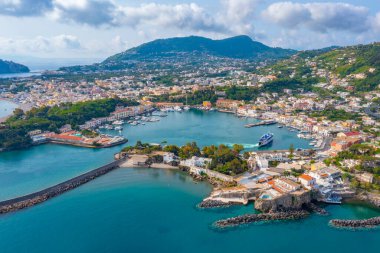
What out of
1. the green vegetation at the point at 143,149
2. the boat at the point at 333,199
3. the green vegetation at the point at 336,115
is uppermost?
the green vegetation at the point at 336,115

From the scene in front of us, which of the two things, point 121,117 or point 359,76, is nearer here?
point 121,117

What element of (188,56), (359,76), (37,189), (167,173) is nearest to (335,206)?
(167,173)

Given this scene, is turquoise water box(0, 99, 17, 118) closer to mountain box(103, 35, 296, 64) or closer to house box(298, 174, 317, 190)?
house box(298, 174, 317, 190)

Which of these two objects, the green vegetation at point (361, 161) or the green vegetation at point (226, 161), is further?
the green vegetation at point (226, 161)

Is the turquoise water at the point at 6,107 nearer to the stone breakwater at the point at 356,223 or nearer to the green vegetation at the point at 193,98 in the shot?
the green vegetation at the point at 193,98

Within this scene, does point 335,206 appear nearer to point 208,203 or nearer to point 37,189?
point 208,203

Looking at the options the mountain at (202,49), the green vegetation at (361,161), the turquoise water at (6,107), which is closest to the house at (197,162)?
the green vegetation at (361,161)

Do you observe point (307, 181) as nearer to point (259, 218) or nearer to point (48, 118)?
point (259, 218)

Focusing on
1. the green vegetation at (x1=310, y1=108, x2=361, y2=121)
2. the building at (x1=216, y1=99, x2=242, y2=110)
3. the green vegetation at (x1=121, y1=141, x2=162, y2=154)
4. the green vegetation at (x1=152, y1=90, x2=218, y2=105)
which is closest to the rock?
the green vegetation at (x1=121, y1=141, x2=162, y2=154)
